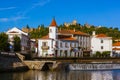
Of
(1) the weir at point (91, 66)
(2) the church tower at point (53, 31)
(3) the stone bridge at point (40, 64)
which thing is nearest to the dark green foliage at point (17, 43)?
(2) the church tower at point (53, 31)

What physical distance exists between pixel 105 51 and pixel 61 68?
151ft

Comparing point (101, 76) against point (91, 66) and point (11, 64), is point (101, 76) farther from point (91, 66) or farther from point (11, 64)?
point (11, 64)

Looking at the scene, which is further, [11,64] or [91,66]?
[91,66]

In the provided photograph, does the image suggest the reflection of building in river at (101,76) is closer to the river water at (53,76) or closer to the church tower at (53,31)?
the river water at (53,76)

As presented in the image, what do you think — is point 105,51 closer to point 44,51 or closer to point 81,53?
point 81,53

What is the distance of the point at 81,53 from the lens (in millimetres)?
108812

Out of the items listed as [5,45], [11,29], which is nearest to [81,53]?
[11,29]

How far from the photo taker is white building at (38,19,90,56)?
99.6 meters

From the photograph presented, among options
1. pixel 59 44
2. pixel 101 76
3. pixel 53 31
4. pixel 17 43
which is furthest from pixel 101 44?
pixel 101 76

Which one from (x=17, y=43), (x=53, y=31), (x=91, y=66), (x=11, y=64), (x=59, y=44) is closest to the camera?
(x=11, y=64)

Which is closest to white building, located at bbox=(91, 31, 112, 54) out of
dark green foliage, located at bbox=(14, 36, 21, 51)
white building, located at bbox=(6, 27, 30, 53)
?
white building, located at bbox=(6, 27, 30, 53)

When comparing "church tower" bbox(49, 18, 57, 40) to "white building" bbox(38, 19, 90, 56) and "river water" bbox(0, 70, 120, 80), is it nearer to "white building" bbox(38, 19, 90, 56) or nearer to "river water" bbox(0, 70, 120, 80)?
"white building" bbox(38, 19, 90, 56)

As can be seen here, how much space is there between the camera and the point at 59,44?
101m

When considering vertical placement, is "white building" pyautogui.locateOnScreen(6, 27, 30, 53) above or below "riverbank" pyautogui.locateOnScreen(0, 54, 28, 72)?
above
